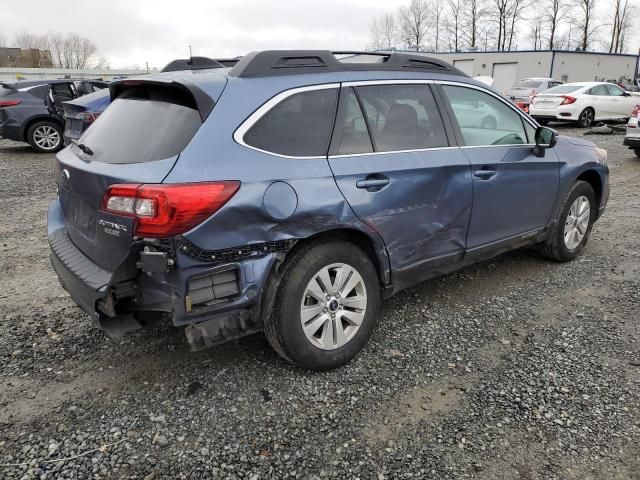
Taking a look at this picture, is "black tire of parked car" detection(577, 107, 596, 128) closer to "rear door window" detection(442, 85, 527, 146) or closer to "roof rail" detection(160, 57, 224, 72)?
"rear door window" detection(442, 85, 527, 146)

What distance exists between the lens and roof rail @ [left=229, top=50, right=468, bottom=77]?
108 inches

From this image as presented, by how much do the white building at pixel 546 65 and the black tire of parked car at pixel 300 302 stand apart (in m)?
37.5

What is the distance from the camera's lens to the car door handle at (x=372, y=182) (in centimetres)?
285

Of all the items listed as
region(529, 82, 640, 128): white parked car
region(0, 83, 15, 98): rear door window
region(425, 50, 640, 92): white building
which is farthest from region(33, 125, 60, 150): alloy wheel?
region(425, 50, 640, 92): white building

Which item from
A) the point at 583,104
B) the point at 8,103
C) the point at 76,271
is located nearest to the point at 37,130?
the point at 8,103

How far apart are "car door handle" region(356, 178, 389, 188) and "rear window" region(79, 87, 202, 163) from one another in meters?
0.93

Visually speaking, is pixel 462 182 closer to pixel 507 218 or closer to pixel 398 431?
pixel 507 218

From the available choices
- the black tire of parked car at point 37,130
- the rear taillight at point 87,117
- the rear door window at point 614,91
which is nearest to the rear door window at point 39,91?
the black tire of parked car at point 37,130

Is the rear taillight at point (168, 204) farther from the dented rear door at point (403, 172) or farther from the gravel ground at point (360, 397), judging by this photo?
the gravel ground at point (360, 397)

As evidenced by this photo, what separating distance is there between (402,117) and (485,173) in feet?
2.55

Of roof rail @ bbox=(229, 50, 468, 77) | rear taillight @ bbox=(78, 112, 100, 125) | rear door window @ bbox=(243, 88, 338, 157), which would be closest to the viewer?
rear door window @ bbox=(243, 88, 338, 157)

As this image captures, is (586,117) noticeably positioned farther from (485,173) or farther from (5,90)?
(5,90)

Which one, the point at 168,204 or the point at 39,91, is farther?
the point at 39,91

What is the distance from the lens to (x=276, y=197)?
253 cm
